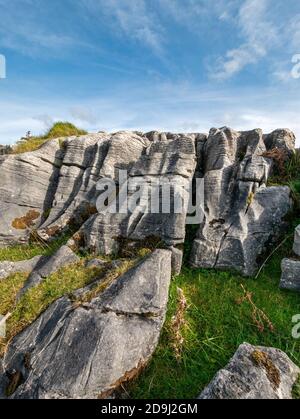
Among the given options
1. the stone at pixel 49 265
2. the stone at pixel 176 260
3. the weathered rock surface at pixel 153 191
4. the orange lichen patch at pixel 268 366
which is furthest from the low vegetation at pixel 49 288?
the orange lichen patch at pixel 268 366

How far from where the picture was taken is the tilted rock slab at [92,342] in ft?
23.3

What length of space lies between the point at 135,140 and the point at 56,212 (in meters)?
6.19

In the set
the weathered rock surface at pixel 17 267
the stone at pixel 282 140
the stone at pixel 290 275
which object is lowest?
the weathered rock surface at pixel 17 267

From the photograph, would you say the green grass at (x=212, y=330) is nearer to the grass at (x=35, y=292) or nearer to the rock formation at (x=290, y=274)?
the rock formation at (x=290, y=274)

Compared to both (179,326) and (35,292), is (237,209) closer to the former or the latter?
(179,326)

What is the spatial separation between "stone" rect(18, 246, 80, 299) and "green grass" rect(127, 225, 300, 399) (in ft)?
14.3

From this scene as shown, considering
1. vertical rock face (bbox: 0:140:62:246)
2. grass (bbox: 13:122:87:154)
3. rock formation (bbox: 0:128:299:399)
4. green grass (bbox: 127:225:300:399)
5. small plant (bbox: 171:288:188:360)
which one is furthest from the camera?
grass (bbox: 13:122:87:154)

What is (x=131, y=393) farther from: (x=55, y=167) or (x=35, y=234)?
(x=55, y=167)

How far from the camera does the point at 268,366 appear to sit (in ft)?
23.0

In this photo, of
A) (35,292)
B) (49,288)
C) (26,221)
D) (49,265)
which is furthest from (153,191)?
(26,221)

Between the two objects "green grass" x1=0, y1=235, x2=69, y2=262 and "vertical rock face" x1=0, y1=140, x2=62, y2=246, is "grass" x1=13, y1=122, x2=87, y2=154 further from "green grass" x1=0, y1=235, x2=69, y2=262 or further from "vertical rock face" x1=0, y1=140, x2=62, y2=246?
"green grass" x1=0, y1=235, x2=69, y2=262

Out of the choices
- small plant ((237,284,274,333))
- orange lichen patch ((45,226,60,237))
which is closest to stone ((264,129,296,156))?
small plant ((237,284,274,333))

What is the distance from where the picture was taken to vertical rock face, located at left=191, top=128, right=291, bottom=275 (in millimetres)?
11594

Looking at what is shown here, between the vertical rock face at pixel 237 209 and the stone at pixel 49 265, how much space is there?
5019mm
